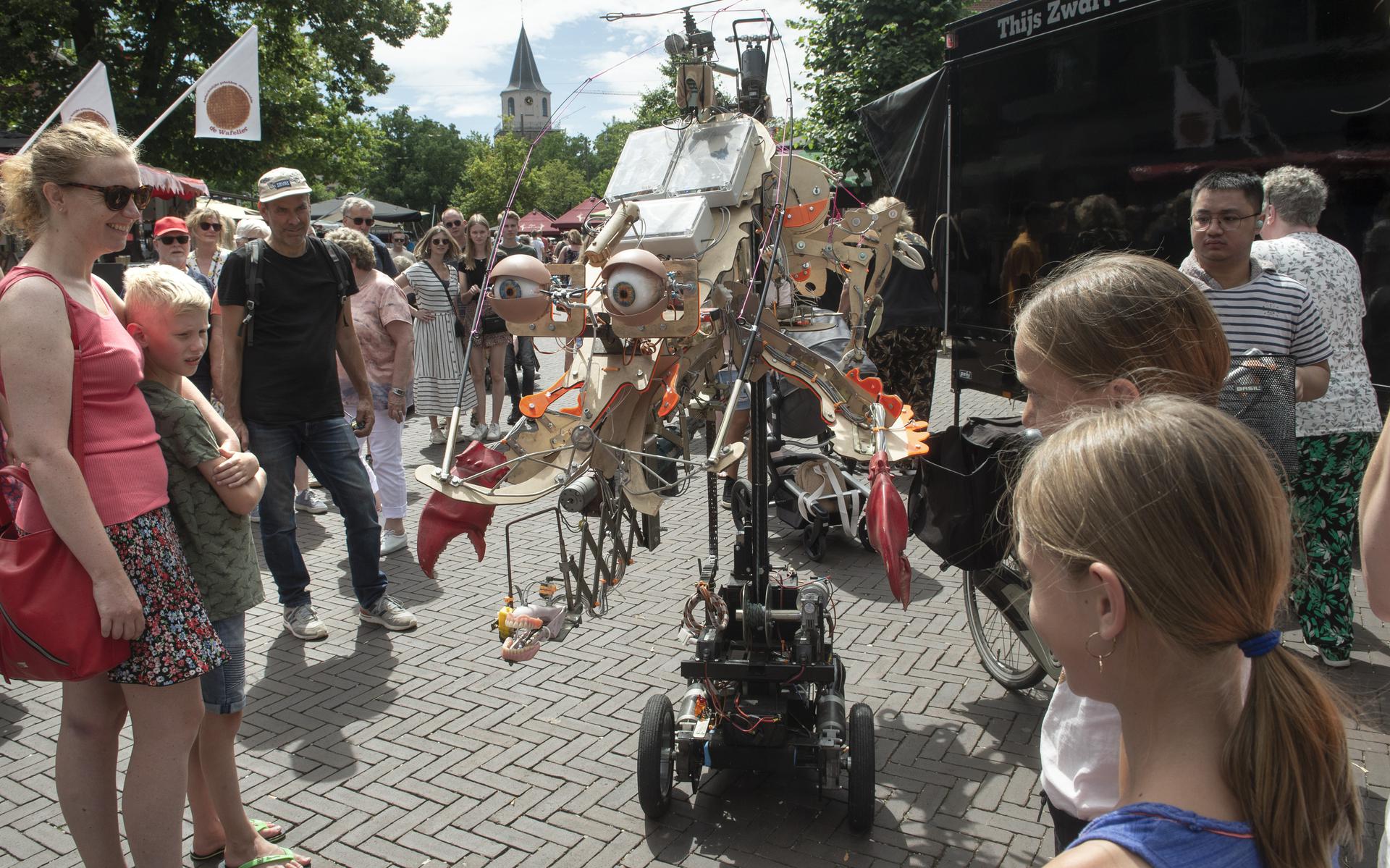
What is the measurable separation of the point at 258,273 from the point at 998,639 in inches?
149

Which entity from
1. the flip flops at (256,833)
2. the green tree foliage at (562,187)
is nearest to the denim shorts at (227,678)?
the flip flops at (256,833)

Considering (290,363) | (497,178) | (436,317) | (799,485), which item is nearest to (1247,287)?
(799,485)

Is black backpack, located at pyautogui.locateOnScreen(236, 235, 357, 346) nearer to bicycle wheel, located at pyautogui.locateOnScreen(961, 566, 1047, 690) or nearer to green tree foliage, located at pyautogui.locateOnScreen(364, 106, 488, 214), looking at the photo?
bicycle wheel, located at pyautogui.locateOnScreen(961, 566, 1047, 690)

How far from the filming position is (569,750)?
393cm

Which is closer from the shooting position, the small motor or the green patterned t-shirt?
the green patterned t-shirt

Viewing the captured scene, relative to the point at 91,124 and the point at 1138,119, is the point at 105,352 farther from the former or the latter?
the point at 1138,119

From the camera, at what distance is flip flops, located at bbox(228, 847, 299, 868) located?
3117mm

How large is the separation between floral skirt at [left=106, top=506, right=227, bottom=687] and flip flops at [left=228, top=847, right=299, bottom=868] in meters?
0.82

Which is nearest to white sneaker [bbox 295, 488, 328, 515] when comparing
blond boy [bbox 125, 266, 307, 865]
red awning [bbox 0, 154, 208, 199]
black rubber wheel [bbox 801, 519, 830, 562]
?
black rubber wheel [bbox 801, 519, 830, 562]

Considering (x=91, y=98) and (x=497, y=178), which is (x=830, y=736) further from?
(x=497, y=178)

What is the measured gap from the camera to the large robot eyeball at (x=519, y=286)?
274 centimetres

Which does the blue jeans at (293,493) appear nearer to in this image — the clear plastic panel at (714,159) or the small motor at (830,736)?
the clear plastic panel at (714,159)

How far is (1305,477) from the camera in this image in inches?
170

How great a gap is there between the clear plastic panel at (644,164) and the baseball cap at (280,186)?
1820 mm
